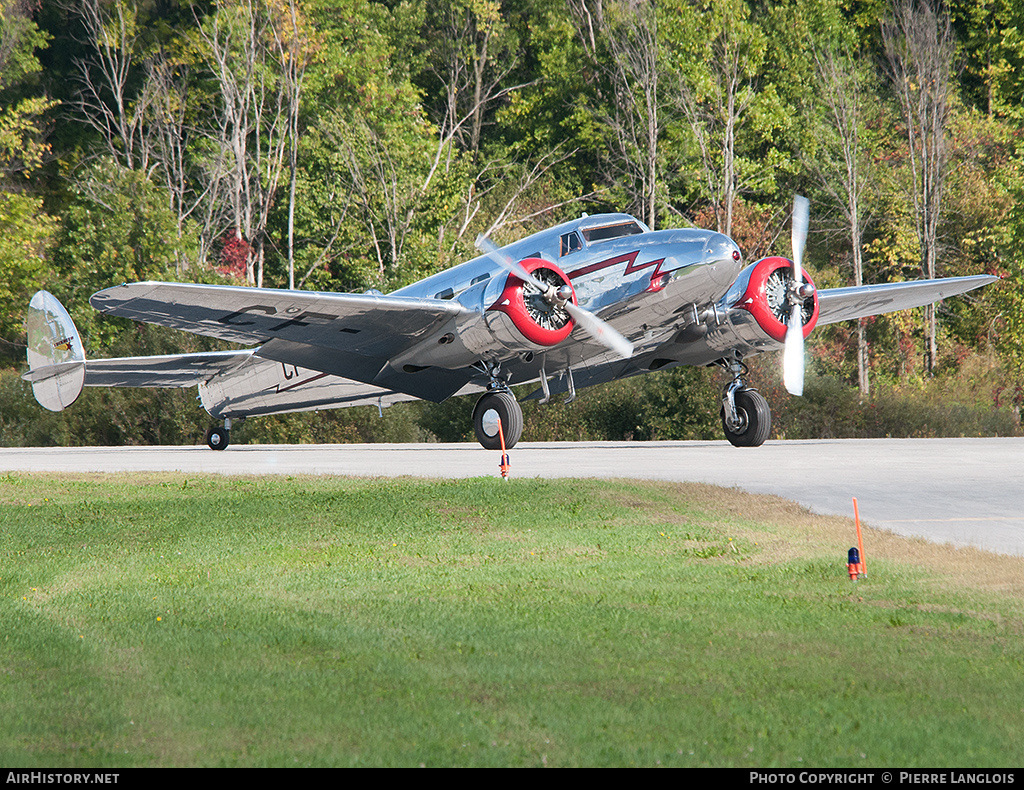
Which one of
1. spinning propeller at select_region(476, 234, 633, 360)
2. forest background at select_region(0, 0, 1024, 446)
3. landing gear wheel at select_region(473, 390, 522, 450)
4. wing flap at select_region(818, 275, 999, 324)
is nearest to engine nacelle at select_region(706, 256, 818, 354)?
wing flap at select_region(818, 275, 999, 324)

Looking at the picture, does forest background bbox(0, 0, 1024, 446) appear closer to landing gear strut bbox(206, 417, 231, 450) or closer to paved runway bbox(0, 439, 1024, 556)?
landing gear strut bbox(206, 417, 231, 450)

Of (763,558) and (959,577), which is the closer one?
(959,577)

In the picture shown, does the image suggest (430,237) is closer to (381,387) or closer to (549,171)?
(549,171)

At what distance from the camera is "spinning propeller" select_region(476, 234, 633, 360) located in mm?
18203

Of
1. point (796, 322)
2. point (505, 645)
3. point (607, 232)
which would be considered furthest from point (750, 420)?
point (505, 645)

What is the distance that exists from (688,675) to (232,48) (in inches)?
1785

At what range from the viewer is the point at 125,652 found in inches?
241

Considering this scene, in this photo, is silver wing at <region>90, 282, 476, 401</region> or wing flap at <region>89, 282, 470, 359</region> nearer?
wing flap at <region>89, 282, 470, 359</region>

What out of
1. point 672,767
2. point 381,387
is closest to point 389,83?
point 381,387

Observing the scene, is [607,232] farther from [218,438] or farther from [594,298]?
[218,438]

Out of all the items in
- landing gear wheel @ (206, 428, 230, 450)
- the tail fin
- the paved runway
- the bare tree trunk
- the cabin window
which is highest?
A: the bare tree trunk

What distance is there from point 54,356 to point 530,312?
Answer: 1200cm

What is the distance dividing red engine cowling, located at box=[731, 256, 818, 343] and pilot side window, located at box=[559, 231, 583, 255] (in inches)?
122

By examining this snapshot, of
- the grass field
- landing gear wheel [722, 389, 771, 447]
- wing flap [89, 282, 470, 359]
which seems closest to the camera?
the grass field
